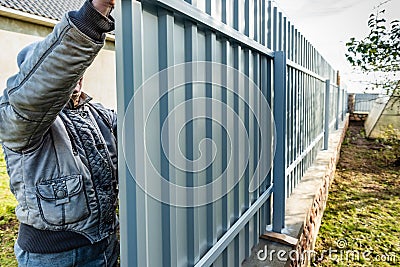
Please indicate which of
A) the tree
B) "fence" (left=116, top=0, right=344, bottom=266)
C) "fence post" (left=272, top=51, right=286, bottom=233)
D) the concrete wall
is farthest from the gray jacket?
the concrete wall

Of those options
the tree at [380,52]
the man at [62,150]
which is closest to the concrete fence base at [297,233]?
the man at [62,150]

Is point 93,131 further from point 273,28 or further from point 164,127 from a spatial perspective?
point 273,28

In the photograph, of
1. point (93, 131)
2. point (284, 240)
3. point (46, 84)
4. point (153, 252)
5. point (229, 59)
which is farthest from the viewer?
point (284, 240)

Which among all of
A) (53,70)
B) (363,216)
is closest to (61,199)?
(53,70)

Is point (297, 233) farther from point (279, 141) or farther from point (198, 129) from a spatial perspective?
point (198, 129)

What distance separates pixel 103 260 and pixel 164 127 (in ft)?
2.53

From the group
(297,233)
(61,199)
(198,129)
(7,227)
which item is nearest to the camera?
(61,199)

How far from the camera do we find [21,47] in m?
8.21

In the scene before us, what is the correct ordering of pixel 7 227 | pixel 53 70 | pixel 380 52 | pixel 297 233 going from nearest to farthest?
1. pixel 53 70
2. pixel 297 233
3. pixel 7 227
4. pixel 380 52

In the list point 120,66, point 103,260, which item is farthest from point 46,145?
point 103,260

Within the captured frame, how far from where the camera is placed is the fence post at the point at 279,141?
8.66 feet

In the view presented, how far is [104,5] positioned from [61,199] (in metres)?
0.77

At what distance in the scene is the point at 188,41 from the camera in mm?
1383

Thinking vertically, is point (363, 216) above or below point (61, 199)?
below
